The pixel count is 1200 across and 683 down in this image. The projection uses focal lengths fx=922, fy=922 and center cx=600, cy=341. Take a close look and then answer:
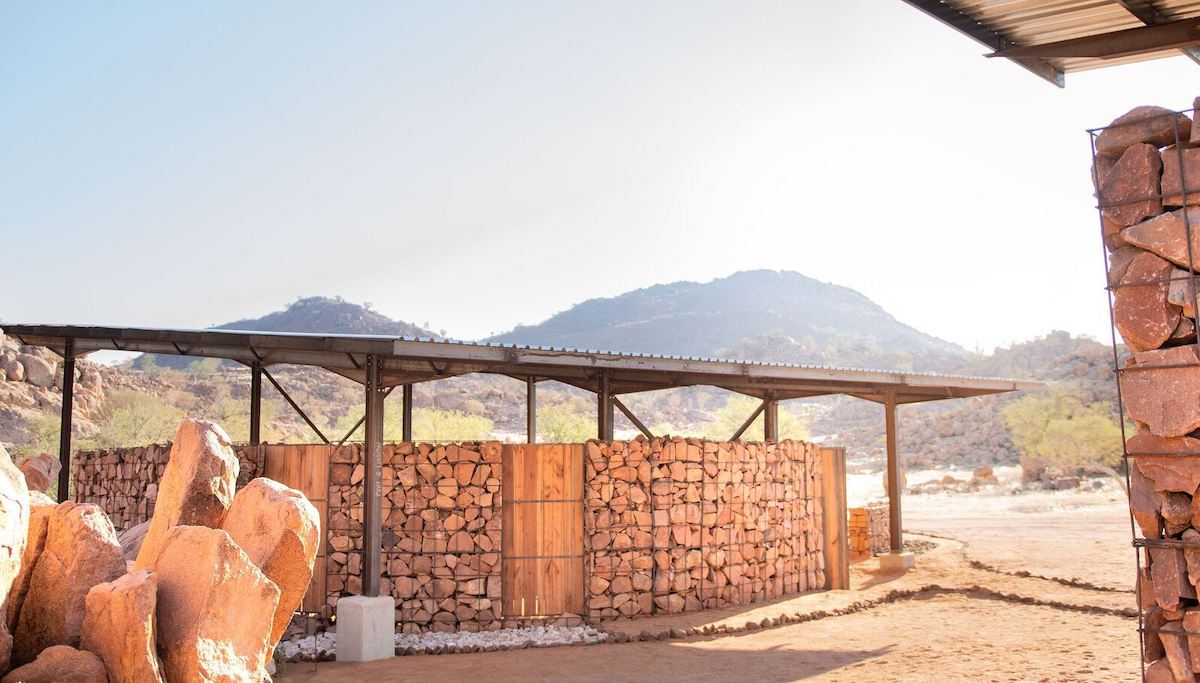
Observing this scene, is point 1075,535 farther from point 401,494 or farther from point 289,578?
point 289,578

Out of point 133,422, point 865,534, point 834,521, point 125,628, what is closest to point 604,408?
point 834,521

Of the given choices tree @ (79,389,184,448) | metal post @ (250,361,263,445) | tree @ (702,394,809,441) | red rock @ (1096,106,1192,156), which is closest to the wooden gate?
metal post @ (250,361,263,445)

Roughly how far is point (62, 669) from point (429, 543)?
7964 mm

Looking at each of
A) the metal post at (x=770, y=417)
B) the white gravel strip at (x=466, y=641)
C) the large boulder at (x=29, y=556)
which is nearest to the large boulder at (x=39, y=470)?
the white gravel strip at (x=466, y=641)

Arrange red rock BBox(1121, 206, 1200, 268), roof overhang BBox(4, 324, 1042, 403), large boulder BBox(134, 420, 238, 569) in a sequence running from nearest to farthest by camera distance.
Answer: red rock BBox(1121, 206, 1200, 268)
large boulder BBox(134, 420, 238, 569)
roof overhang BBox(4, 324, 1042, 403)

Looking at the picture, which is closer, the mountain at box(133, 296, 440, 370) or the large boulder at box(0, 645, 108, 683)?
the large boulder at box(0, 645, 108, 683)

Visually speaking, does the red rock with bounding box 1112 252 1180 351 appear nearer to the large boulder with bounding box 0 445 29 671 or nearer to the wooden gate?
the large boulder with bounding box 0 445 29 671

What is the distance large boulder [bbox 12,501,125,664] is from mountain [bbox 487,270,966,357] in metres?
86.5

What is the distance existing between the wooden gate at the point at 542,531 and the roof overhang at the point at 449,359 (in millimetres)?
1356

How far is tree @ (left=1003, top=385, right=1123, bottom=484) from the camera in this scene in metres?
34.1

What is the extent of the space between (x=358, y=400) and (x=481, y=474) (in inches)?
1491

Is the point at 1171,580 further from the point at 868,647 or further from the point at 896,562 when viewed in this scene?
the point at 896,562

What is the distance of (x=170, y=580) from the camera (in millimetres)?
4809

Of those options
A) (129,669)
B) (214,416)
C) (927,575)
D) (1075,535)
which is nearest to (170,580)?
→ (129,669)
